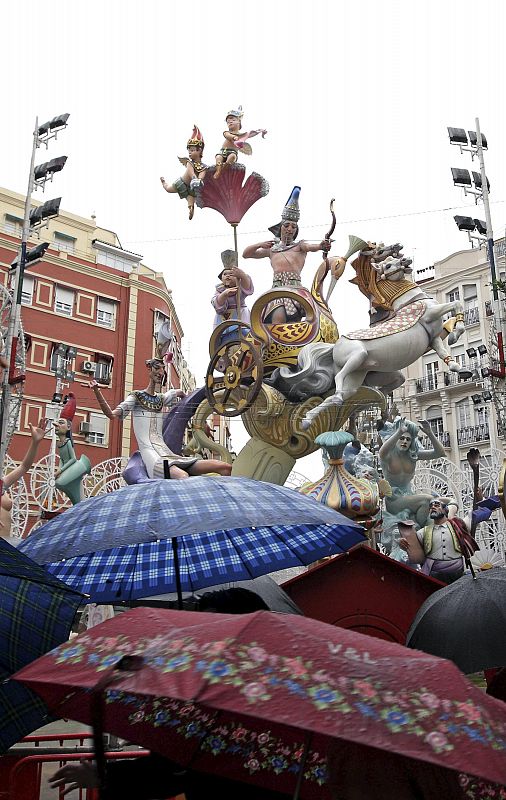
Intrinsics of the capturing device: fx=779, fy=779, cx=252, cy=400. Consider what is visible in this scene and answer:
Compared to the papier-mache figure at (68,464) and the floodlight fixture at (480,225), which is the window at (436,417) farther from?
the papier-mache figure at (68,464)

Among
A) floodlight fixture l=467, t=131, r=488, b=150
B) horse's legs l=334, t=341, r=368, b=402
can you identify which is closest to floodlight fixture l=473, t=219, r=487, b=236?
floodlight fixture l=467, t=131, r=488, b=150

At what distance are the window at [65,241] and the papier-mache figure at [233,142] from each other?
78.6 ft

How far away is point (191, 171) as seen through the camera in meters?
13.4

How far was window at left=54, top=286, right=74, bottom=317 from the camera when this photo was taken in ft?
106

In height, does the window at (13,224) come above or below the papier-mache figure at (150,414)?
above

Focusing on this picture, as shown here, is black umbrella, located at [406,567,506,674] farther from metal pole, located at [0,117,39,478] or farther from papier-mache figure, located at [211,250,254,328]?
metal pole, located at [0,117,39,478]

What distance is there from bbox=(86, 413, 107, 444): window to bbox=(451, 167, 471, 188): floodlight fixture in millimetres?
17974

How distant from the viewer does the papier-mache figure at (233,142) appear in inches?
519

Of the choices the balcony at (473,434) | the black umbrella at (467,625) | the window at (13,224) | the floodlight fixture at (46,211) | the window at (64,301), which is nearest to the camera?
the black umbrella at (467,625)

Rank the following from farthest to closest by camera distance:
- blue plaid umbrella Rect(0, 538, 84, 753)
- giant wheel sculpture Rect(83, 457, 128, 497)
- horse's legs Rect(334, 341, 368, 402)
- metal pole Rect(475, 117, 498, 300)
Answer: metal pole Rect(475, 117, 498, 300) → giant wheel sculpture Rect(83, 457, 128, 497) → horse's legs Rect(334, 341, 368, 402) → blue plaid umbrella Rect(0, 538, 84, 753)

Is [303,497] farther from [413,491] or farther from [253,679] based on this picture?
[413,491]

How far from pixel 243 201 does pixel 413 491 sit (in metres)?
5.73

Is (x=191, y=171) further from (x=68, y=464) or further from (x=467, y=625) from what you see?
(x=467, y=625)

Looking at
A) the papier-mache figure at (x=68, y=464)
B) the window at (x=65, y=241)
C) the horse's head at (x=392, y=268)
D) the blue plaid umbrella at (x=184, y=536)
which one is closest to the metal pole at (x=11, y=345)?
the papier-mache figure at (x=68, y=464)
